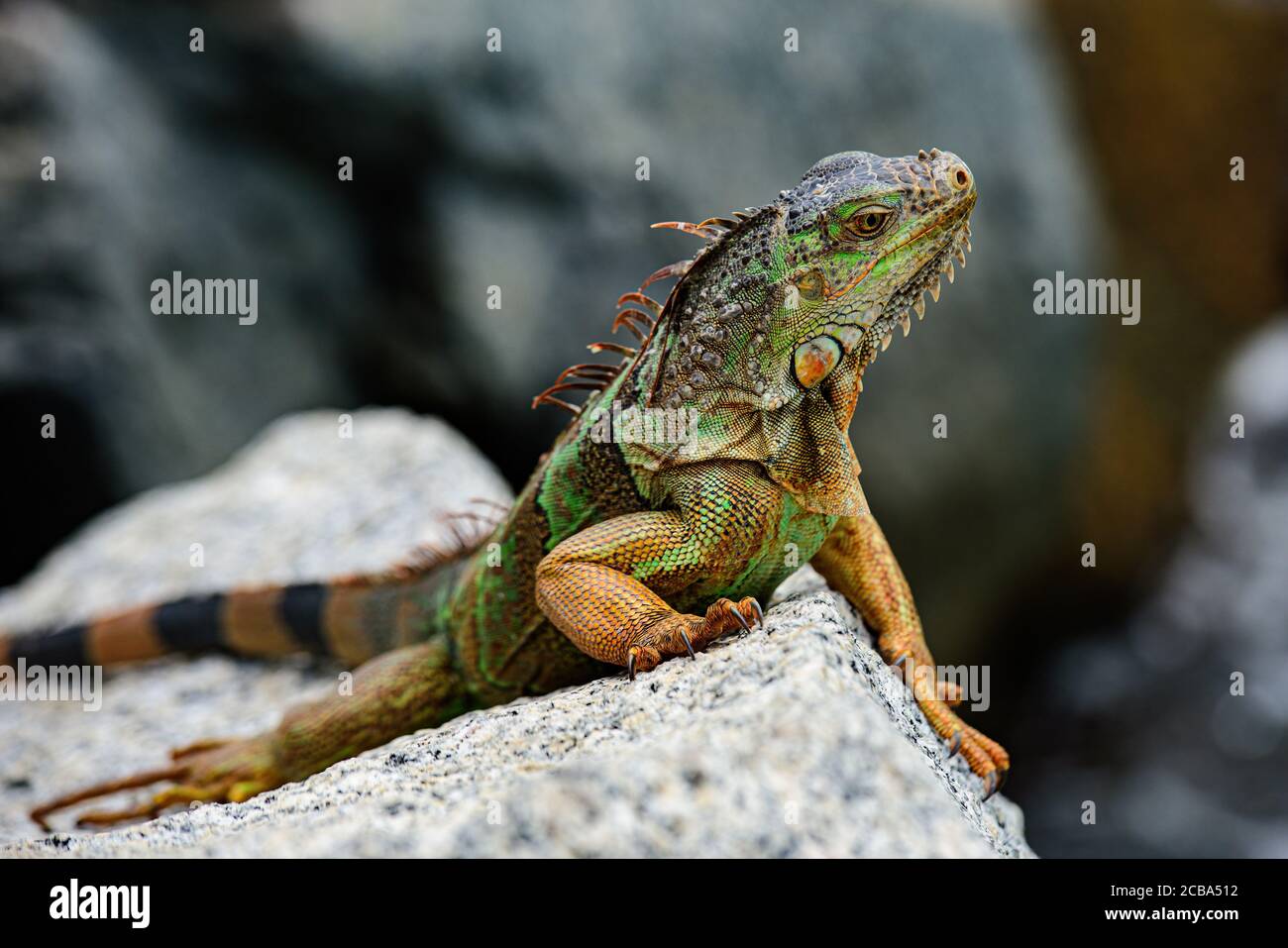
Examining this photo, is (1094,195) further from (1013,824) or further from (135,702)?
(135,702)

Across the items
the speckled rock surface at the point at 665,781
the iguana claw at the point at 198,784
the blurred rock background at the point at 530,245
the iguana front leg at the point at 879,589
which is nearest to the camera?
the speckled rock surface at the point at 665,781

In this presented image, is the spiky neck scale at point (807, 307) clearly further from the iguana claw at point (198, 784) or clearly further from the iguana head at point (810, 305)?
the iguana claw at point (198, 784)

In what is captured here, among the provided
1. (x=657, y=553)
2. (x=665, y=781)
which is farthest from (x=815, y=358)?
(x=665, y=781)

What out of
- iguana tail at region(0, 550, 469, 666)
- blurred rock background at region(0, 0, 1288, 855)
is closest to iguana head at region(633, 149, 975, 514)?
→ iguana tail at region(0, 550, 469, 666)

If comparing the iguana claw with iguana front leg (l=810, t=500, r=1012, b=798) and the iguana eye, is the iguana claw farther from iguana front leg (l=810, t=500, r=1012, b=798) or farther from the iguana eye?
the iguana eye

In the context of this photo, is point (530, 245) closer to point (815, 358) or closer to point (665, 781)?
point (815, 358)

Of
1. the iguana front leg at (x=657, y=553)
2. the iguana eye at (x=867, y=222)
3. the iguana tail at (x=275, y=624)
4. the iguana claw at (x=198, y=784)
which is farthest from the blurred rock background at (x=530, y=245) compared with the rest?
the iguana eye at (x=867, y=222)
